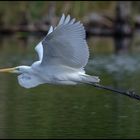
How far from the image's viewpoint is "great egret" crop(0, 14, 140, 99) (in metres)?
10.4

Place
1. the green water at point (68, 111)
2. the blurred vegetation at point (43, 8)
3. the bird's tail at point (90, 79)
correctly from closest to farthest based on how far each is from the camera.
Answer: the green water at point (68, 111), the bird's tail at point (90, 79), the blurred vegetation at point (43, 8)

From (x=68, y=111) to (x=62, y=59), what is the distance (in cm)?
161

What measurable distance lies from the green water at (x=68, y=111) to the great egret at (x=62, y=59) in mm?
612

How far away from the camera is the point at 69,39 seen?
10.5 meters

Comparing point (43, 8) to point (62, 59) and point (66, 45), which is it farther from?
point (66, 45)

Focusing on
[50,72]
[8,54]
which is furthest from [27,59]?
[50,72]

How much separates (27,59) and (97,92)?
8.13m

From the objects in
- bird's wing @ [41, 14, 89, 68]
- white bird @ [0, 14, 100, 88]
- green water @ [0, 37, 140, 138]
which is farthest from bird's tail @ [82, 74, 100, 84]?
green water @ [0, 37, 140, 138]

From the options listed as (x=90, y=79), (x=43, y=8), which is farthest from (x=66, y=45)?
(x=43, y=8)

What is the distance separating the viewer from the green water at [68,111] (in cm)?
1073

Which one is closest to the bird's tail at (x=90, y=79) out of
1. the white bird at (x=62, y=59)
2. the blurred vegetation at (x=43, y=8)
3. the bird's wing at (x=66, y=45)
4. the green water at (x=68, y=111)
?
the white bird at (x=62, y=59)

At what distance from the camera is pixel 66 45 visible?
10.6m

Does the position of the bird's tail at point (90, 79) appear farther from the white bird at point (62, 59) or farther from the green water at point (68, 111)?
the green water at point (68, 111)

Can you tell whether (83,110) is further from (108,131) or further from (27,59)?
(27,59)
